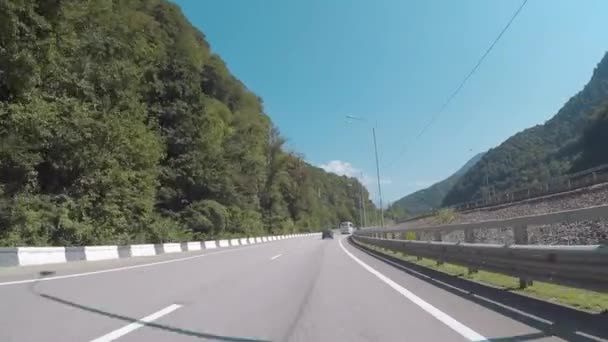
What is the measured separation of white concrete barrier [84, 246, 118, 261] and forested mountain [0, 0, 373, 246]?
3907 millimetres

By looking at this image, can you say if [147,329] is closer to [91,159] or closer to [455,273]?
[455,273]

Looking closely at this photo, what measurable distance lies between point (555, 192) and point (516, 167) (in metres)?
51.6

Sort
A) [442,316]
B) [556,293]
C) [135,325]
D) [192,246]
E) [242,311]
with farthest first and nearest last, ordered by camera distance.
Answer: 1. [192,246]
2. [556,293]
3. [242,311]
4. [442,316]
5. [135,325]

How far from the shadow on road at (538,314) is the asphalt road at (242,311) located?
5.9 inches

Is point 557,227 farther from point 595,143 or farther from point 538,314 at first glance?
point 595,143

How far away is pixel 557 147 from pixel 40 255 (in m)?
83.3

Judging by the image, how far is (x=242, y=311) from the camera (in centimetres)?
748

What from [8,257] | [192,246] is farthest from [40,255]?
[192,246]

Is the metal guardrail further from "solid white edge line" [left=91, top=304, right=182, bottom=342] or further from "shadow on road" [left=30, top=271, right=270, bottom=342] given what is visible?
"solid white edge line" [left=91, top=304, right=182, bottom=342]

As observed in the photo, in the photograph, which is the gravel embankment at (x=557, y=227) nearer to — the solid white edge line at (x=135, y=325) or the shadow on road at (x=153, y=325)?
the shadow on road at (x=153, y=325)

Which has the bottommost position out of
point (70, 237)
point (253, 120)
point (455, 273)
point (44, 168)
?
A: point (455, 273)

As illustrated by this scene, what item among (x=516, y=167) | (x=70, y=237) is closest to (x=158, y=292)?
(x=70, y=237)

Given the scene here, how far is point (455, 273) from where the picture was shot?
1255cm

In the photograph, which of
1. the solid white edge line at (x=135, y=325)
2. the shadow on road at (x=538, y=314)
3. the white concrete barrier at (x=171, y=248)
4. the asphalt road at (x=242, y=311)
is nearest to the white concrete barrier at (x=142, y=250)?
the white concrete barrier at (x=171, y=248)
